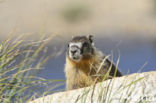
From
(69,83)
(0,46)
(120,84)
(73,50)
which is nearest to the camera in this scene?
(120,84)

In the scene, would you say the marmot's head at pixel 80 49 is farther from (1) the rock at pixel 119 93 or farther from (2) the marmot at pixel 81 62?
(1) the rock at pixel 119 93

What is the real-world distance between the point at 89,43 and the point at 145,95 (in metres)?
3.31

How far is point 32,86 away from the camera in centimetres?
454

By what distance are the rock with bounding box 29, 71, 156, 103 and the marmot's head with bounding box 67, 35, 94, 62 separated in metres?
1.88

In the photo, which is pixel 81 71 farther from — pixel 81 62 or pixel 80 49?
pixel 80 49

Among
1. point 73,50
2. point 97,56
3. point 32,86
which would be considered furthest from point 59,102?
point 97,56

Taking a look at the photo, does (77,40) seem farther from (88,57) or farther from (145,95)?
(145,95)

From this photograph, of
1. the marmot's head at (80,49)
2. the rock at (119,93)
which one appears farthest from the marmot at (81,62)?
the rock at (119,93)

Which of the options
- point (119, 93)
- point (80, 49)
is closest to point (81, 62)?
point (80, 49)

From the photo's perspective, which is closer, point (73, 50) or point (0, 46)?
point (0, 46)

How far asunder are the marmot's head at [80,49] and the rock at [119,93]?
188 cm

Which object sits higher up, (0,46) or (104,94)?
(0,46)

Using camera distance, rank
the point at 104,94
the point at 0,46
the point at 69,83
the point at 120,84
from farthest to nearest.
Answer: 1. the point at 69,83
2. the point at 0,46
3. the point at 120,84
4. the point at 104,94

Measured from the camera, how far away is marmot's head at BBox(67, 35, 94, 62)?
6660 millimetres
